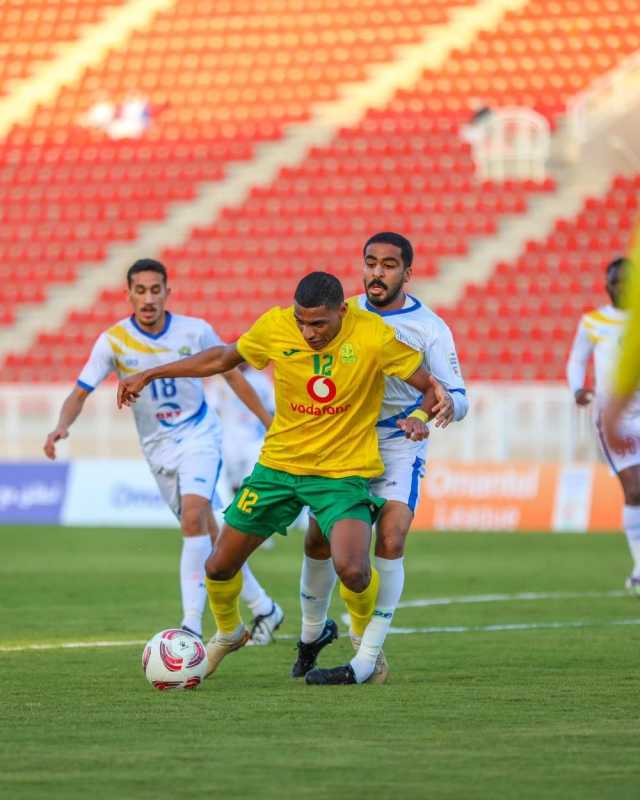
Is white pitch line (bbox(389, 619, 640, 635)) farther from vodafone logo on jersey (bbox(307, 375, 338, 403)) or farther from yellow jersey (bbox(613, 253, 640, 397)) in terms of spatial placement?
yellow jersey (bbox(613, 253, 640, 397))

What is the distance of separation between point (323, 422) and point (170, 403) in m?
2.73

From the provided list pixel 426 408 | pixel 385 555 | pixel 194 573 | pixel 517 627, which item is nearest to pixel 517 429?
pixel 517 627

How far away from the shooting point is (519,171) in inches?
1180

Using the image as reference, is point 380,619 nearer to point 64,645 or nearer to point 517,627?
point 64,645

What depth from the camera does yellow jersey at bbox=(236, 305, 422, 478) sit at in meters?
7.89

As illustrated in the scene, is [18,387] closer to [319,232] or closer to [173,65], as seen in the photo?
[319,232]

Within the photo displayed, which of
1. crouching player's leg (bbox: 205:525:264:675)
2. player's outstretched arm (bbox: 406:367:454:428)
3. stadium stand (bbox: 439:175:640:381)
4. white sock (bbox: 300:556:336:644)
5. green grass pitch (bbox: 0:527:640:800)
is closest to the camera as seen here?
green grass pitch (bbox: 0:527:640:800)

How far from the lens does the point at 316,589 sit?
8641 millimetres

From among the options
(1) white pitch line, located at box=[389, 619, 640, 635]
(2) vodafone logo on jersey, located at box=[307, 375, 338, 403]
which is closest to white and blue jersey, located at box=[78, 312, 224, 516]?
(1) white pitch line, located at box=[389, 619, 640, 635]

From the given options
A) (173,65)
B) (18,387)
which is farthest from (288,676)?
(173,65)

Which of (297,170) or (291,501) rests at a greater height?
(297,170)

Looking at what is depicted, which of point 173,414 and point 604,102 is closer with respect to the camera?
point 173,414

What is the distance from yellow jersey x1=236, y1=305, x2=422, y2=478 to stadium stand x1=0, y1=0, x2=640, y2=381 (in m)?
18.1

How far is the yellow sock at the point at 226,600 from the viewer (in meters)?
8.31
